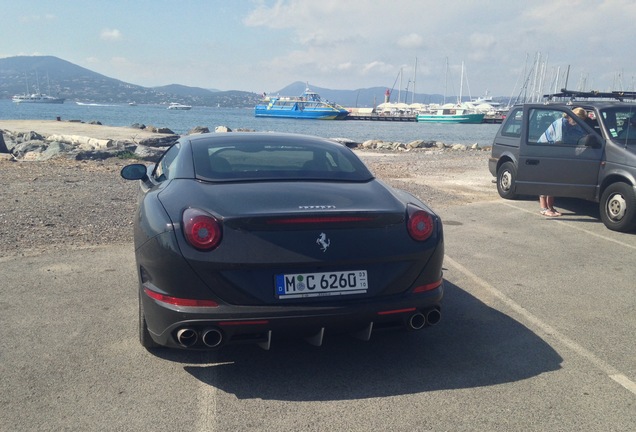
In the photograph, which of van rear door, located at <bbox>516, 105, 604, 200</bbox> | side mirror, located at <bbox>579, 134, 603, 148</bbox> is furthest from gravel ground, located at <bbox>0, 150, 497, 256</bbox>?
side mirror, located at <bbox>579, 134, 603, 148</bbox>

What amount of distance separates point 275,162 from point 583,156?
6160mm

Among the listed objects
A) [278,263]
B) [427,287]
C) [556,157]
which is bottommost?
[427,287]

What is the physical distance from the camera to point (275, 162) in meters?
4.65

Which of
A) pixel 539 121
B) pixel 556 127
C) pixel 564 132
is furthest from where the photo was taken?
pixel 539 121

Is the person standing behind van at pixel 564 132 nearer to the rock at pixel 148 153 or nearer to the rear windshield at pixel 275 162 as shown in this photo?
the rear windshield at pixel 275 162

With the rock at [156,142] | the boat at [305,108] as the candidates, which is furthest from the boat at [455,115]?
the rock at [156,142]

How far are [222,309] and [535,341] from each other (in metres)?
2.45

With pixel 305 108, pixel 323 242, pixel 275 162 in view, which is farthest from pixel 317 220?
pixel 305 108

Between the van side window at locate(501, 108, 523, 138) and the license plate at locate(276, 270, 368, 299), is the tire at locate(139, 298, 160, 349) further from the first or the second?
the van side window at locate(501, 108, 523, 138)

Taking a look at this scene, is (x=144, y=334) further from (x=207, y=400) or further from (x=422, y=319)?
(x=422, y=319)

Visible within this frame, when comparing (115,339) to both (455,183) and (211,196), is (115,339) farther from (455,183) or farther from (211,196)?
(455,183)

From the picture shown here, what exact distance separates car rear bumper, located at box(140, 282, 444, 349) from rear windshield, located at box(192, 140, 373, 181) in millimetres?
1093

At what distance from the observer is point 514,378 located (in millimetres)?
3801

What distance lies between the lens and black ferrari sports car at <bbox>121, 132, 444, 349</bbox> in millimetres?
3467
